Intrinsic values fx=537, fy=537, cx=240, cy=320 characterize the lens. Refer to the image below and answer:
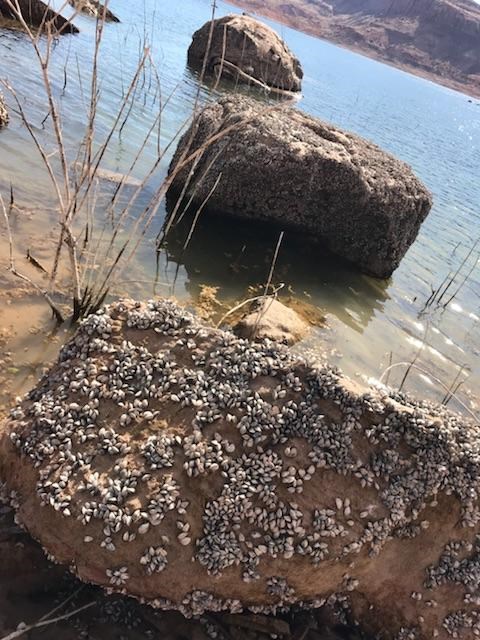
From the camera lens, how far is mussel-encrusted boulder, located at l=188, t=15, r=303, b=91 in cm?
2714

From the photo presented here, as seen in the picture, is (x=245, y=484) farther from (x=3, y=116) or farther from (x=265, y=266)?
(x=3, y=116)

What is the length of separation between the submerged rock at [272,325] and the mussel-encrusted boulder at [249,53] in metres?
22.2

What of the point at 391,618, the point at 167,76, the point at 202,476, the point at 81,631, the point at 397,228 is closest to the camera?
the point at 81,631

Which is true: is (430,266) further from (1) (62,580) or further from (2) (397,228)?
(1) (62,580)

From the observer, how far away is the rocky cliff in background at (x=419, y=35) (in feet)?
449

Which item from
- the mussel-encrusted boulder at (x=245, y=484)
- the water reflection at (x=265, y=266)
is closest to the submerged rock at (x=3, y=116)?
the water reflection at (x=265, y=266)

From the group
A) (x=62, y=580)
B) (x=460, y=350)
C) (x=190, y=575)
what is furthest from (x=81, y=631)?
(x=460, y=350)

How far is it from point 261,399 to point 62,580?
1836mm

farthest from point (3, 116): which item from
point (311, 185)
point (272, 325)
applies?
point (272, 325)

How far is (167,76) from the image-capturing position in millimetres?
23562

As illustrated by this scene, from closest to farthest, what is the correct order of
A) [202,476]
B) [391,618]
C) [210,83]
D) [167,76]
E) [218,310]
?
1. [202,476]
2. [391,618]
3. [218,310]
4. [167,76]
5. [210,83]

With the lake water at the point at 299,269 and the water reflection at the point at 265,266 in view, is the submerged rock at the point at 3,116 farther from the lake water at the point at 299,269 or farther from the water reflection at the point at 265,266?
the water reflection at the point at 265,266

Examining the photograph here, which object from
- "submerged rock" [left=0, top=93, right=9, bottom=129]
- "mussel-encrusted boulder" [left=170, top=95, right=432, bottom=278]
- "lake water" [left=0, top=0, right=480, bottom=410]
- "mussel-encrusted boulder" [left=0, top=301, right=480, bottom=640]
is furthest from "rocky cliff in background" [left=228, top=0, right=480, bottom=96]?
Answer: "mussel-encrusted boulder" [left=0, top=301, right=480, bottom=640]

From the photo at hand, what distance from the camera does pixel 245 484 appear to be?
3.62 meters
